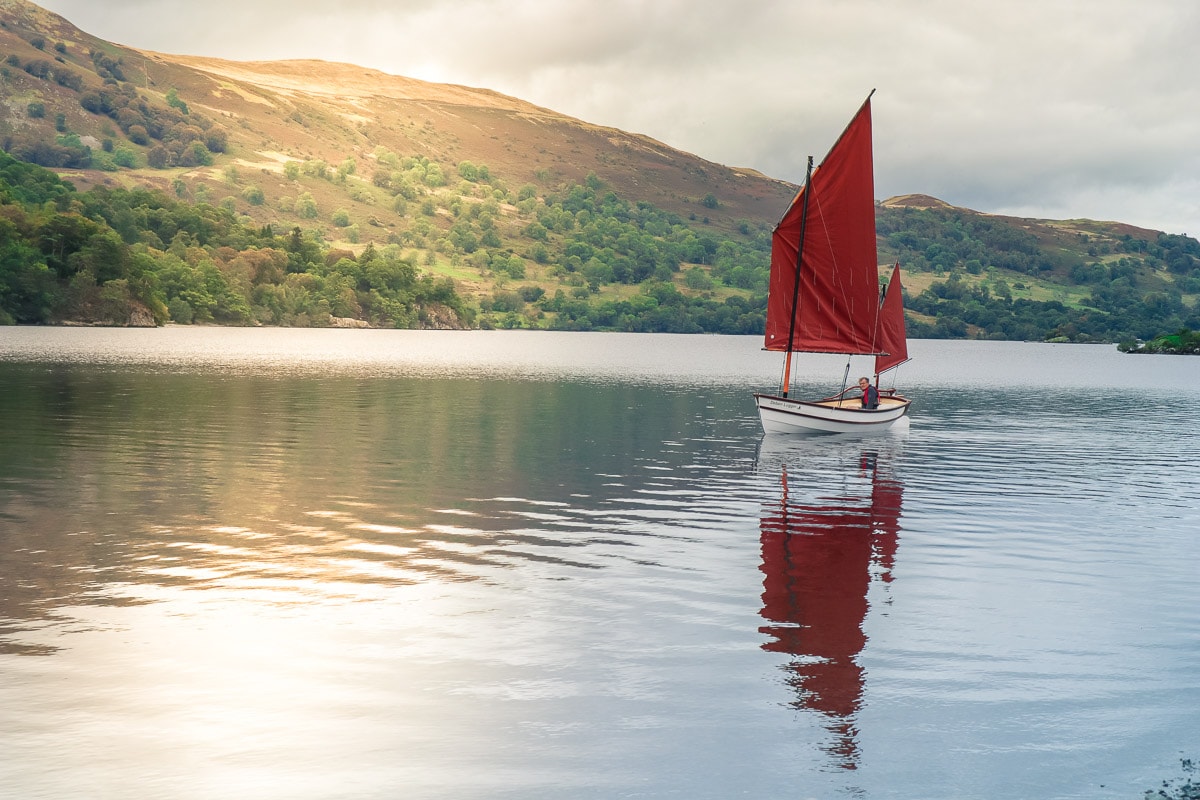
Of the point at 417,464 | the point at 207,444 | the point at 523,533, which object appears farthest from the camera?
the point at 207,444

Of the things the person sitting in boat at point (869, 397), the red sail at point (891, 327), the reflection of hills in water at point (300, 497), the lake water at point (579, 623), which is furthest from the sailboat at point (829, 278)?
the lake water at point (579, 623)

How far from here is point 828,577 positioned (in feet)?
→ 73.0

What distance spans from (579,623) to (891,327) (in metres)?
53.3

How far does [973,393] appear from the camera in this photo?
101062 mm

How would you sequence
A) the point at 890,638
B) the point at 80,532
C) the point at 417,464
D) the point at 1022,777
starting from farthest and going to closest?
the point at 417,464
the point at 80,532
the point at 890,638
the point at 1022,777

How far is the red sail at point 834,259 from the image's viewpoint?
174 feet

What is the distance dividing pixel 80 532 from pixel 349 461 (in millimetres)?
14535

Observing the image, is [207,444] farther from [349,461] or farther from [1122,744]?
[1122,744]

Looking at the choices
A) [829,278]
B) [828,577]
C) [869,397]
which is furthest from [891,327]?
[828,577]

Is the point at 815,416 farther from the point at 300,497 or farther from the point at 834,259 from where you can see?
the point at 300,497

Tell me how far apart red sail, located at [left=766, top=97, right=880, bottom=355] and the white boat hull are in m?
2.73

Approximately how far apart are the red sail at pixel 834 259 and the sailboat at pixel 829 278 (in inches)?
1.8

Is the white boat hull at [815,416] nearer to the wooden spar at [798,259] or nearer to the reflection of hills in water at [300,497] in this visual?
the wooden spar at [798,259]

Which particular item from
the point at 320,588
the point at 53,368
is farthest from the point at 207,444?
the point at 53,368
